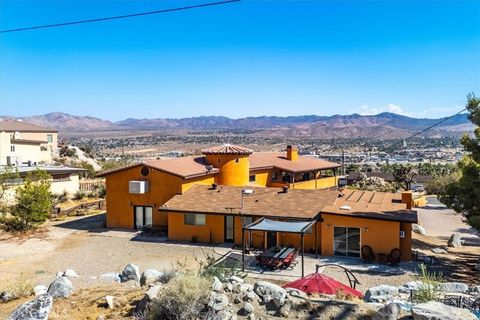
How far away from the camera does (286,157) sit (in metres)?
42.5

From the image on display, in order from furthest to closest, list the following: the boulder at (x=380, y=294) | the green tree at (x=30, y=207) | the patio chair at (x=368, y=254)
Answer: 1. the green tree at (x=30, y=207)
2. the patio chair at (x=368, y=254)
3. the boulder at (x=380, y=294)

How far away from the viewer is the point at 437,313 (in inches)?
324

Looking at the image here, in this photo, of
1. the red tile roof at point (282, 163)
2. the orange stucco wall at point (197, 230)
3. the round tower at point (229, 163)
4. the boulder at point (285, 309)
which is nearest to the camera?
the boulder at point (285, 309)

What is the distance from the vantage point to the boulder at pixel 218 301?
9.80 metres

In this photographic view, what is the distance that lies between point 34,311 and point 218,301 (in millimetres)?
4301

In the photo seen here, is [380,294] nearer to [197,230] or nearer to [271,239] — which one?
[271,239]

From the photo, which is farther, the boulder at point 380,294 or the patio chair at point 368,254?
the patio chair at point 368,254

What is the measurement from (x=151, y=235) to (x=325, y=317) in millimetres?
19046

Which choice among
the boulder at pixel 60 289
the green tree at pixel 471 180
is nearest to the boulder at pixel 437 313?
the boulder at pixel 60 289

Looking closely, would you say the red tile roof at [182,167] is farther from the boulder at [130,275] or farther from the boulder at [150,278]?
the boulder at [150,278]

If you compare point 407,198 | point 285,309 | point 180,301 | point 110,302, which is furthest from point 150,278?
point 407,198

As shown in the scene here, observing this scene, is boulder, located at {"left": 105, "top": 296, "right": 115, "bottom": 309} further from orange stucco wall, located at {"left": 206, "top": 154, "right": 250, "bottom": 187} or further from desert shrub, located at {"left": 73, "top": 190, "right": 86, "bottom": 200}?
desert shrub, located at {"left": 73, "top": 190, "right": 86, "bottom": 200}

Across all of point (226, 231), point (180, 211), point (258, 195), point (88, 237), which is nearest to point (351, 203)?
point (258, 195)

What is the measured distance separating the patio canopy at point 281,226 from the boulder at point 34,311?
424 inches
